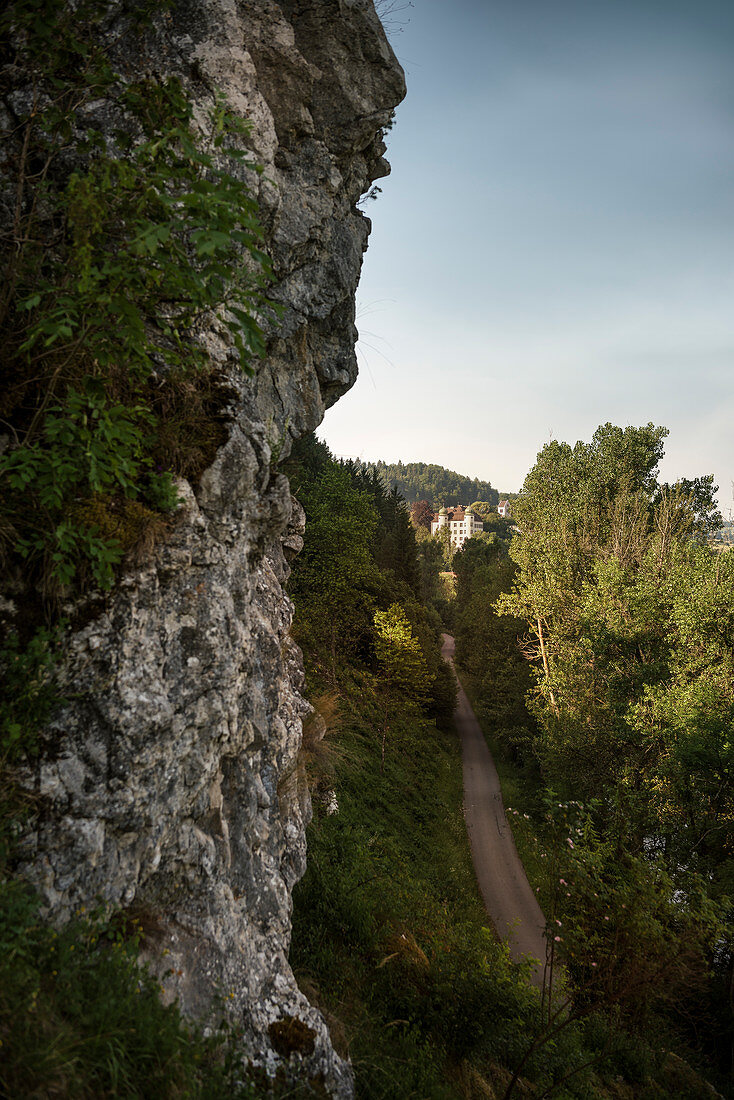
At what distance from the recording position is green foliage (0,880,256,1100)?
262 cm

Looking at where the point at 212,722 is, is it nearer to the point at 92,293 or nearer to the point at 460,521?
the point at 92,293

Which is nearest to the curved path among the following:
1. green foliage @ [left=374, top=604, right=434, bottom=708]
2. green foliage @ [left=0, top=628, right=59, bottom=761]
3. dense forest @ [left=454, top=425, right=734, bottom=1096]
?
dense forest @ [left=454, top=425, right=734, bottom=1096]

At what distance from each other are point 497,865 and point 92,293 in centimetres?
2074

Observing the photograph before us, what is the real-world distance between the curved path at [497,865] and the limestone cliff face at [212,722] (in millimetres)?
6582

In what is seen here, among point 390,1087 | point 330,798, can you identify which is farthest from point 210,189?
point 330,798

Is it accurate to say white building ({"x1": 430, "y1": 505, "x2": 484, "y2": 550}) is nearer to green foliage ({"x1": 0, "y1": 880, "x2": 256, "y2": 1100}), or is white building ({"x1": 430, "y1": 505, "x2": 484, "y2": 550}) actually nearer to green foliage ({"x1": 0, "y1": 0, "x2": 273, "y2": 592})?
green foliage ({"x1": 0, "y1": 0, "x2": 273, "y2": 592})

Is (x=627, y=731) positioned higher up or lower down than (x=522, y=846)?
higher up

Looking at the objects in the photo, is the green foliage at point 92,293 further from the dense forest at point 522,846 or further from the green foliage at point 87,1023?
the dense forest at point 522,846

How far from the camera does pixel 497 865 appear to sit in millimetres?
18328

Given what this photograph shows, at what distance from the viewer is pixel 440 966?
816cm

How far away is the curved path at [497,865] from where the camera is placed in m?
14.7

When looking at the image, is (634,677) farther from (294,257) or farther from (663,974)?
(294,257)

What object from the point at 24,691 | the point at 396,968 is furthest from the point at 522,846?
the point at 24,691

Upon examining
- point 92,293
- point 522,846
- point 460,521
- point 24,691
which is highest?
point 460,521
